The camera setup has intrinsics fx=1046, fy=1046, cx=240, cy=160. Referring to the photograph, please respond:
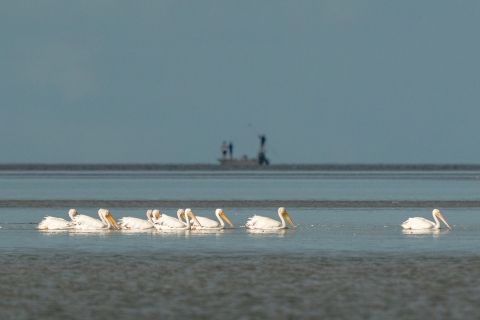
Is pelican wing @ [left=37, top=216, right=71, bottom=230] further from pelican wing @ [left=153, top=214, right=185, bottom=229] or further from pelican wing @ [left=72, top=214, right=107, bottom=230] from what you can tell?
pelican wing @ [left=153, top=214, right=185, bottom=229]

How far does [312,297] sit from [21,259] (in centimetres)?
612

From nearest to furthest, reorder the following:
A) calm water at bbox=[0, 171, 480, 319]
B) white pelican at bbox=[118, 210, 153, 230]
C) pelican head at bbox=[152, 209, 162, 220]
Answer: calm water at bbox=[0, 171, 480, 319] → white pelican at bbox=[118, 210, 153, 230] → pelican head at bbox=[152, 209, 162, 220]

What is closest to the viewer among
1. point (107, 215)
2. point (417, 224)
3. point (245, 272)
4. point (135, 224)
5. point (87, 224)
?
point (245, 272)

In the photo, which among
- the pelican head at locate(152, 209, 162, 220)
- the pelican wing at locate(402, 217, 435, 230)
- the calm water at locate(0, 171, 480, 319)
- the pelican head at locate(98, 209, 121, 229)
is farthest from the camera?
the pelican head at locate(152, 209, 162, 220)

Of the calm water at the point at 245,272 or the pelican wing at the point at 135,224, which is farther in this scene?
the pelican wing at the point at 135,224

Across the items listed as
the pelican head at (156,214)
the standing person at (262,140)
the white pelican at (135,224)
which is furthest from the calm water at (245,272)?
the standing person at (262,140)

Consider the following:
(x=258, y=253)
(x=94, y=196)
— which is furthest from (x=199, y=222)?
(x=94, y=196)

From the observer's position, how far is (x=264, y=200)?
37.8 meters

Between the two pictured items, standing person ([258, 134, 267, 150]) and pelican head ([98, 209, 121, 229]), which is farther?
standing person ([258, 134, 267, 150])

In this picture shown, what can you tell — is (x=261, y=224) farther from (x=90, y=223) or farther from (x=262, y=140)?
(x=262, y=140)

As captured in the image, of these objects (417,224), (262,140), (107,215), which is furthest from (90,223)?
(262,140)

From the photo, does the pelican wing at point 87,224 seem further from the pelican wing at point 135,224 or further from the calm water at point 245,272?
the calm water at point 245,272

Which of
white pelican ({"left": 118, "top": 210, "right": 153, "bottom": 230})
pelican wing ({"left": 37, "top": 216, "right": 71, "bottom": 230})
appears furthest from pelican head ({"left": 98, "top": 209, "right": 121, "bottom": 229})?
pelican wing ({"left": 37, "top": 216, "right": 71, "bottom": 230})

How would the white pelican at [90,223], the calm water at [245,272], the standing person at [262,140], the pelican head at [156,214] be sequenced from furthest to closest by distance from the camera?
the standing person at [262,140] < the pelican head at [156,214] < the white pelican at [90,223] < the calm water at [245,272]
